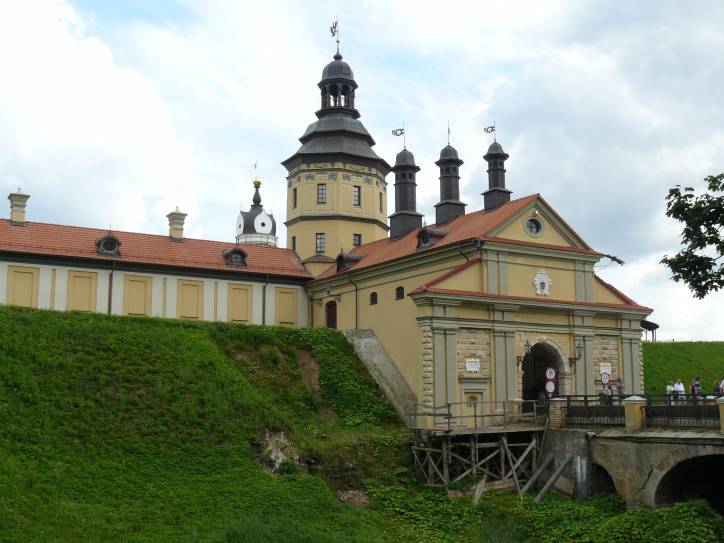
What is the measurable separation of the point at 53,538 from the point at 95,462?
13.8ft

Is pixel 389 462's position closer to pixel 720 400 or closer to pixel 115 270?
pixel 720 400

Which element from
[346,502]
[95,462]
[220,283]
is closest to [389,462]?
[346,502]

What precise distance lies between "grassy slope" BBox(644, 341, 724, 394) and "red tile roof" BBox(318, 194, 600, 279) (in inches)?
519

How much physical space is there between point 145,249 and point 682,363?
30.7 m

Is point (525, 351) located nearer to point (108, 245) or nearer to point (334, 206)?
point (334, 206)

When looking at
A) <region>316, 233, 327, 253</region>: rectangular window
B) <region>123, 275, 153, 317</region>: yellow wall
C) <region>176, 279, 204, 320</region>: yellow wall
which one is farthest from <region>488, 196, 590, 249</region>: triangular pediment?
<region>123, 275, 153, 317</region>: yellow wall

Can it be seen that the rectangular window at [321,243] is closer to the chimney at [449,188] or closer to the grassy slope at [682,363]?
the chimney at [449,188]

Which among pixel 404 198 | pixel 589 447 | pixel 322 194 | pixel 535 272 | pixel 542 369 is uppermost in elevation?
pixel 322 194

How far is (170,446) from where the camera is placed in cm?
2634

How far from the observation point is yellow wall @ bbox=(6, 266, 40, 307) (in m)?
39.4

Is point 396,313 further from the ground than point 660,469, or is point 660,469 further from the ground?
point 396,313

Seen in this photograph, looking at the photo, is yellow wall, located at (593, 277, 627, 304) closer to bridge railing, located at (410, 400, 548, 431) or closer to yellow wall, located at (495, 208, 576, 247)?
yellow wall, located at (495, 208, 576, 247)

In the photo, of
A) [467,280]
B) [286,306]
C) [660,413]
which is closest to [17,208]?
[286,306]

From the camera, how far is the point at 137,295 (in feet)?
138
